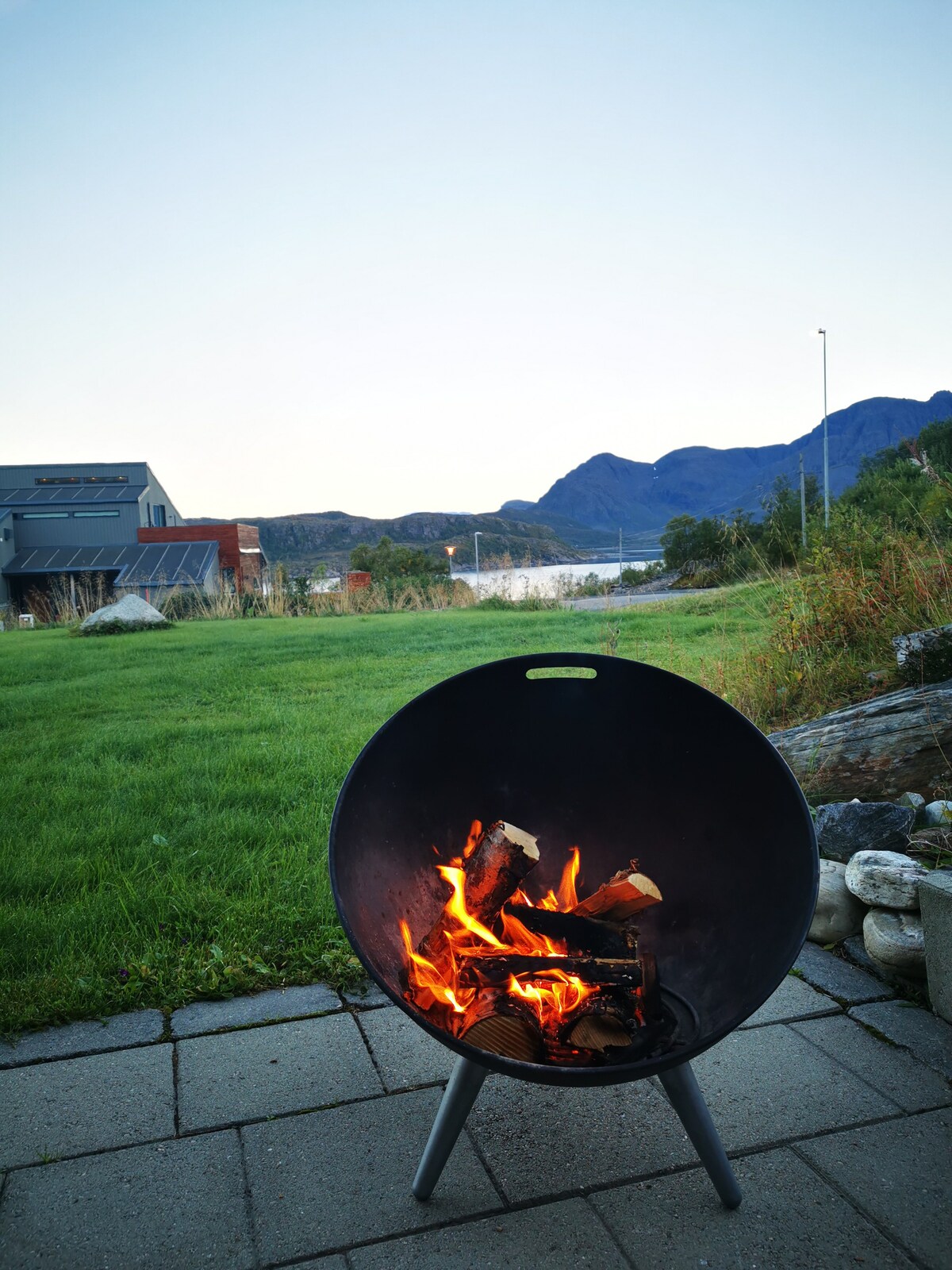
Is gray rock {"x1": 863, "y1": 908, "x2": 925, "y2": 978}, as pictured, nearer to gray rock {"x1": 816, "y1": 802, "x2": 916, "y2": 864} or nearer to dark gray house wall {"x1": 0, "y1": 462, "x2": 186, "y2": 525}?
gray rock {"x1": 816, "y1": 802, "x2": 916, "y2": 864}

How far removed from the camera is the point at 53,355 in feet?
47.1

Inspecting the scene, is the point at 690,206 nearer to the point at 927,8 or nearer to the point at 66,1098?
the point at 927,8

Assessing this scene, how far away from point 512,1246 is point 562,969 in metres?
0.42

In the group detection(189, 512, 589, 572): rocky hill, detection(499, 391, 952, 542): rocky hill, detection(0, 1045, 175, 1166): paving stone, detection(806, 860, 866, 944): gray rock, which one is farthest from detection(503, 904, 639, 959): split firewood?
detection(499, 391, 952, 542): rocky hill

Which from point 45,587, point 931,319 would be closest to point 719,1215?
point 931,319

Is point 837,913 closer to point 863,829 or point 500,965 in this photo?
point 863,829

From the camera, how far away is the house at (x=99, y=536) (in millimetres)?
28562

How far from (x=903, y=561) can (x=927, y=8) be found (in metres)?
3.11

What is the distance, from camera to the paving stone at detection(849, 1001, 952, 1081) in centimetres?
164

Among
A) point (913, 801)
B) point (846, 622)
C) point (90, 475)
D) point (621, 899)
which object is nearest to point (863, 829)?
point (913, 801)

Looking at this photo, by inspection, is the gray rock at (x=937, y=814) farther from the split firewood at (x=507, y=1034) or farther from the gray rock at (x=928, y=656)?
the split firewood at (x=507, y=1034)

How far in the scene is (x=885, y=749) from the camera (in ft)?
9.05

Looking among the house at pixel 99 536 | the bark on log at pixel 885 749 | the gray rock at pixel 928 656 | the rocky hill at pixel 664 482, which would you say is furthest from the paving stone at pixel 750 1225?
the rocky hill at pixel 664 482

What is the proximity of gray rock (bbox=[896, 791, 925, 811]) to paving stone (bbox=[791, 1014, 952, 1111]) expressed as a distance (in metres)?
1.05
